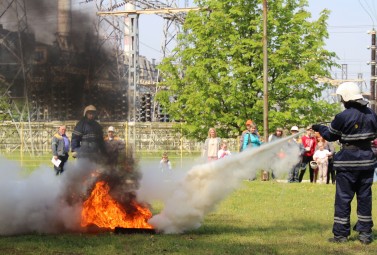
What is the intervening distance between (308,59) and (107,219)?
22147 millimetres

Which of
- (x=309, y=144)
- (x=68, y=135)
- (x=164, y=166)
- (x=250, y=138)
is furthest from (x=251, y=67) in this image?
(x=164, y=166)

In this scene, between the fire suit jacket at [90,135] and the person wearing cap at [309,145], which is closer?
the fire suit jacket at [90,135]

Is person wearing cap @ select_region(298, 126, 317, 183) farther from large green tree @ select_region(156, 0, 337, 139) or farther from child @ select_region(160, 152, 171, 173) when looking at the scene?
large green tree @ select_region(156, 0, 337, 139)

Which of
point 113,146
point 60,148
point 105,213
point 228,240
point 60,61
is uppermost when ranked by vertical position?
point 60,61

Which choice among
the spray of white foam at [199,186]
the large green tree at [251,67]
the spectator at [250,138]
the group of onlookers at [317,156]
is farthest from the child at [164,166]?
the large green tree at [251,67]

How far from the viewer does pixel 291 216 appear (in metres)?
12.5

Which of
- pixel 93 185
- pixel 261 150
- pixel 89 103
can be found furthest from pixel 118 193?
pixel 261 150

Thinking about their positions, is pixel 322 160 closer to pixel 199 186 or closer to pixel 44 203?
pixel 199 186

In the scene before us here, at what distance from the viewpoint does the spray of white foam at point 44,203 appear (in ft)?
33.2

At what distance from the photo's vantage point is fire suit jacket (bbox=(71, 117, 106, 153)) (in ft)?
34.3

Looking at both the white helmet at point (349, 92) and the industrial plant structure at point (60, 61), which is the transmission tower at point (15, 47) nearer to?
the industrial plant structure at point (60, 61)

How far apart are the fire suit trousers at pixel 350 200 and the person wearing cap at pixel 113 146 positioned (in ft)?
11.1

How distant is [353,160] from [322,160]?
11.8 metres

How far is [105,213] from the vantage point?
10.1m
